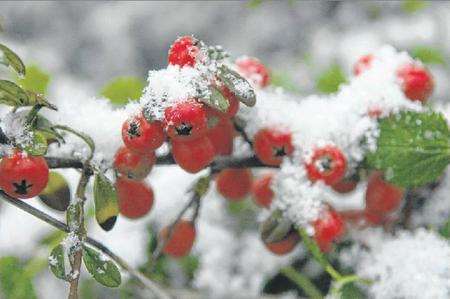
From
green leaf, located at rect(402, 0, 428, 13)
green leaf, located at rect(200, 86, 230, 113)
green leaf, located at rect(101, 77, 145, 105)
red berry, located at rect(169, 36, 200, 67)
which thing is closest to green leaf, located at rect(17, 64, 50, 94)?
green leaf, located at rect(101, 77, 145, 105)

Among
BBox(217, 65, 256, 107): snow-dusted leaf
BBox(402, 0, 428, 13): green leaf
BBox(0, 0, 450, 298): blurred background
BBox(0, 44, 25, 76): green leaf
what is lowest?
BBox(0, 44, 25, 76): green leaf

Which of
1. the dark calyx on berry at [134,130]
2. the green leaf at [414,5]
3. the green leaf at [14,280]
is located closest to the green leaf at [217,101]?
the dark calyx on berry at [134,130]

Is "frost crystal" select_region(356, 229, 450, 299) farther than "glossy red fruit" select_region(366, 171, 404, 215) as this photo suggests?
No

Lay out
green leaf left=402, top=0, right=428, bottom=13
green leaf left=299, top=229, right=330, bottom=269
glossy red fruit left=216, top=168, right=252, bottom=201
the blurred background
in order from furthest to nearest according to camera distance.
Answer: the blurred background
green leaf left=402, top=0, right=428, bottom=13
glossy red fruit left=216, top=168, right=252, bottom=201
green leaf left=299, top=229, right=330, bottom=269

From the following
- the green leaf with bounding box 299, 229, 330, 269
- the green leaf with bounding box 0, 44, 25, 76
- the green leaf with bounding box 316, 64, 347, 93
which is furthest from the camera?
the green leaf with bounding box 316, 64, 347, 93

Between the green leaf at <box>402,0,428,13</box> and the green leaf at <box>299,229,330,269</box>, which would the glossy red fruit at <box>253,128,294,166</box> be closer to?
the green leaf at <box>299,229,330,269</box>

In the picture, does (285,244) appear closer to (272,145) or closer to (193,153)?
(272,145)
